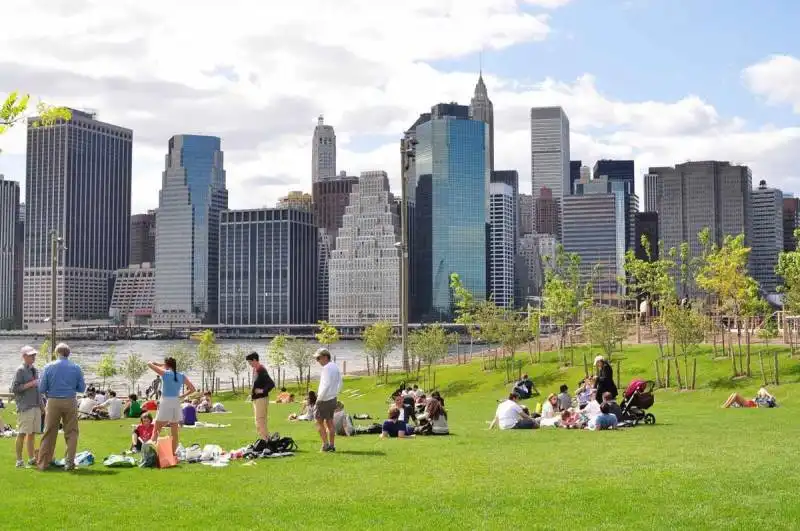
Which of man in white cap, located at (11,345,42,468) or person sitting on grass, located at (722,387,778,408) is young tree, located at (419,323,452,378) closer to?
person sitting on grass, located at (722,387,778,408)

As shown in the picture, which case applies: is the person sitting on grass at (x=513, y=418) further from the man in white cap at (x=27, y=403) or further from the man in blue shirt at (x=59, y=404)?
the man in white cap at (x=27, y=403)

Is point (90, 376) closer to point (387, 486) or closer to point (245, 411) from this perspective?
point (245, 411)

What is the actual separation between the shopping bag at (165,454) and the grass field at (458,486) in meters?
0.30

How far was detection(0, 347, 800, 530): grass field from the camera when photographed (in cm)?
1228

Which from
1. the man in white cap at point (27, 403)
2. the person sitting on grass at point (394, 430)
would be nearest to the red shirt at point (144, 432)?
the man in white cap at point (27, 403)

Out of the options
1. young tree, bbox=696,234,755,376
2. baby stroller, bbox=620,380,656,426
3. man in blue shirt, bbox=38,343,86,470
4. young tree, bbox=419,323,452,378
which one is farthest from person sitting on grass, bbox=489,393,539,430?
young tree, bbox=419,323,452,378

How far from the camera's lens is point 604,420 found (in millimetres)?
23906

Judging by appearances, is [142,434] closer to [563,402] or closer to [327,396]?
[327,396]

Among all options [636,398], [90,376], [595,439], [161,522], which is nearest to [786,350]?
[636,398]

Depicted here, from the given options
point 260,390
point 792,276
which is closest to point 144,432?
point 260,390

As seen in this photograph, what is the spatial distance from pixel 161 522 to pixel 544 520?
4.91 metres

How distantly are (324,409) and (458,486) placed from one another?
5394mm

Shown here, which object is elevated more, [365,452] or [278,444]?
A: [278,444]

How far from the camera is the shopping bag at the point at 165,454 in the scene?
1725 cm
